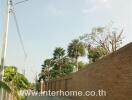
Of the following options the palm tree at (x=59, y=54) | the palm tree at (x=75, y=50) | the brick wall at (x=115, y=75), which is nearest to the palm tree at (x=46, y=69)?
the palm tree at (x=59, y=54)

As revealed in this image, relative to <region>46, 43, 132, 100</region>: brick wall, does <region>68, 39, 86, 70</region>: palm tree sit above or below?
above

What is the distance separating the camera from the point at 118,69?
12836 millimetres

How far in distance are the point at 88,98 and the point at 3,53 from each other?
10051 millimetres

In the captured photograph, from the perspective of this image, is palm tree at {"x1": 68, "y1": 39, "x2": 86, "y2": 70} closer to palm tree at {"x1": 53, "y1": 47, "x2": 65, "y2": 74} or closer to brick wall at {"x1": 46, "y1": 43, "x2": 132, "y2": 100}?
palm tree at {"x1": 53, "y1": 47, "x2": 65, "y2": 74}

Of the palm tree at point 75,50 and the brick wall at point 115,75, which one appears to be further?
the palm tree at point 75,50

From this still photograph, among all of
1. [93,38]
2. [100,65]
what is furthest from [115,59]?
[93,38]

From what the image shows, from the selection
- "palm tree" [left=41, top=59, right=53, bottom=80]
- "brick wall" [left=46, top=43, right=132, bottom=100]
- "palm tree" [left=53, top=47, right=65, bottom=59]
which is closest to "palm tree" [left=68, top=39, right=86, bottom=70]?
"palm tree" [left=53, top=47, right=65, bottom=59]

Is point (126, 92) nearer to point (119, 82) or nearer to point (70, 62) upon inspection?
point (119, 82)

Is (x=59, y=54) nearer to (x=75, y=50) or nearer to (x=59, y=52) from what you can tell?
(x=59, y=52)

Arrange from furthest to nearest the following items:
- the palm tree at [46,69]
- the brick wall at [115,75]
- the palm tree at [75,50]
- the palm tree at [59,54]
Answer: the palm tree at [46,69], the palm tree at [59,54], the palm tree at [75,50], the brick wall at [115,75]

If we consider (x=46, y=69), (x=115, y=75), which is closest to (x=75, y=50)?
(x=46, y=69)

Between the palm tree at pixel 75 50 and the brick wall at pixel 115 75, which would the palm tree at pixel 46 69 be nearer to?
the palm tree at pixel 75 50

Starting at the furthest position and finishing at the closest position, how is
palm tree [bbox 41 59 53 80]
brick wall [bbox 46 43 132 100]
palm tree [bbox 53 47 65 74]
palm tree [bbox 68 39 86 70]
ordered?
1. palm tree [bbox 41 59 53 80]
2. palm tree [bbox 53 47 65 74]
3. palm tree [bbox 68 39 86 70]
4. brick wall [bbox 46 43 132 100]

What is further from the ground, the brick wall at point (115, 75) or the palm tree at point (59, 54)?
the palm tree at point (59, 54)
